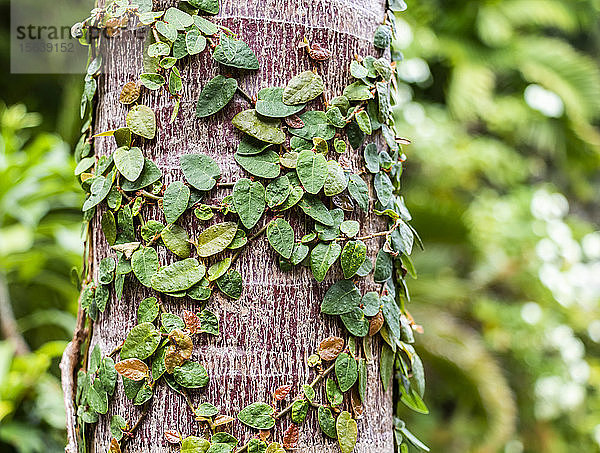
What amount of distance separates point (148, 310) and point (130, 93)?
31cm

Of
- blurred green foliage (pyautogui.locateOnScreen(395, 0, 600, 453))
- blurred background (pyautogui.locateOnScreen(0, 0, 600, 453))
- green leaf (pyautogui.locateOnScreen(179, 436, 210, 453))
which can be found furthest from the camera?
blurred green foliage (pyautogui.locateOnScreen(395, 0, 600, 453))

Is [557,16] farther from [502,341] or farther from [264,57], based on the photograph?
[264,57]

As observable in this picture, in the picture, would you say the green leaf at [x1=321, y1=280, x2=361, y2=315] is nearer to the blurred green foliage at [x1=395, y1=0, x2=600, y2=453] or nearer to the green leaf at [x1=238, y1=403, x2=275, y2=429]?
the green leaf at [x1=238, y1=403, x2=275, y2=429]

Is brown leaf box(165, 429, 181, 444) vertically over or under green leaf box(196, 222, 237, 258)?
under

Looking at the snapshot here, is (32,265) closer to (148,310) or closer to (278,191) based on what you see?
(148,310)

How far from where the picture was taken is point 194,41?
2.59ft

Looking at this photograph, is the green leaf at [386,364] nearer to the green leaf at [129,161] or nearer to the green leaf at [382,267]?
the green leaf at [382,267]

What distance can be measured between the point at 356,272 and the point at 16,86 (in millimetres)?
3968

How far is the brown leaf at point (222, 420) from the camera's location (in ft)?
2.54

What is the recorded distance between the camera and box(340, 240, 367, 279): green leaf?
0.81 meters

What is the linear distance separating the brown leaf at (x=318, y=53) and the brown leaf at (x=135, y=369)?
0.48m

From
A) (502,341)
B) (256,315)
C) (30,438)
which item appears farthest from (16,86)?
(256,315)

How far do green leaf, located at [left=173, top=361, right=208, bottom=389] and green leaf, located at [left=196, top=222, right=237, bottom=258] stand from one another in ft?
0.49

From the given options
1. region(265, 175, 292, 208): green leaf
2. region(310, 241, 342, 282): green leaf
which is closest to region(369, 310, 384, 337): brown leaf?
region(310, 241, 342, 282): green leaf
